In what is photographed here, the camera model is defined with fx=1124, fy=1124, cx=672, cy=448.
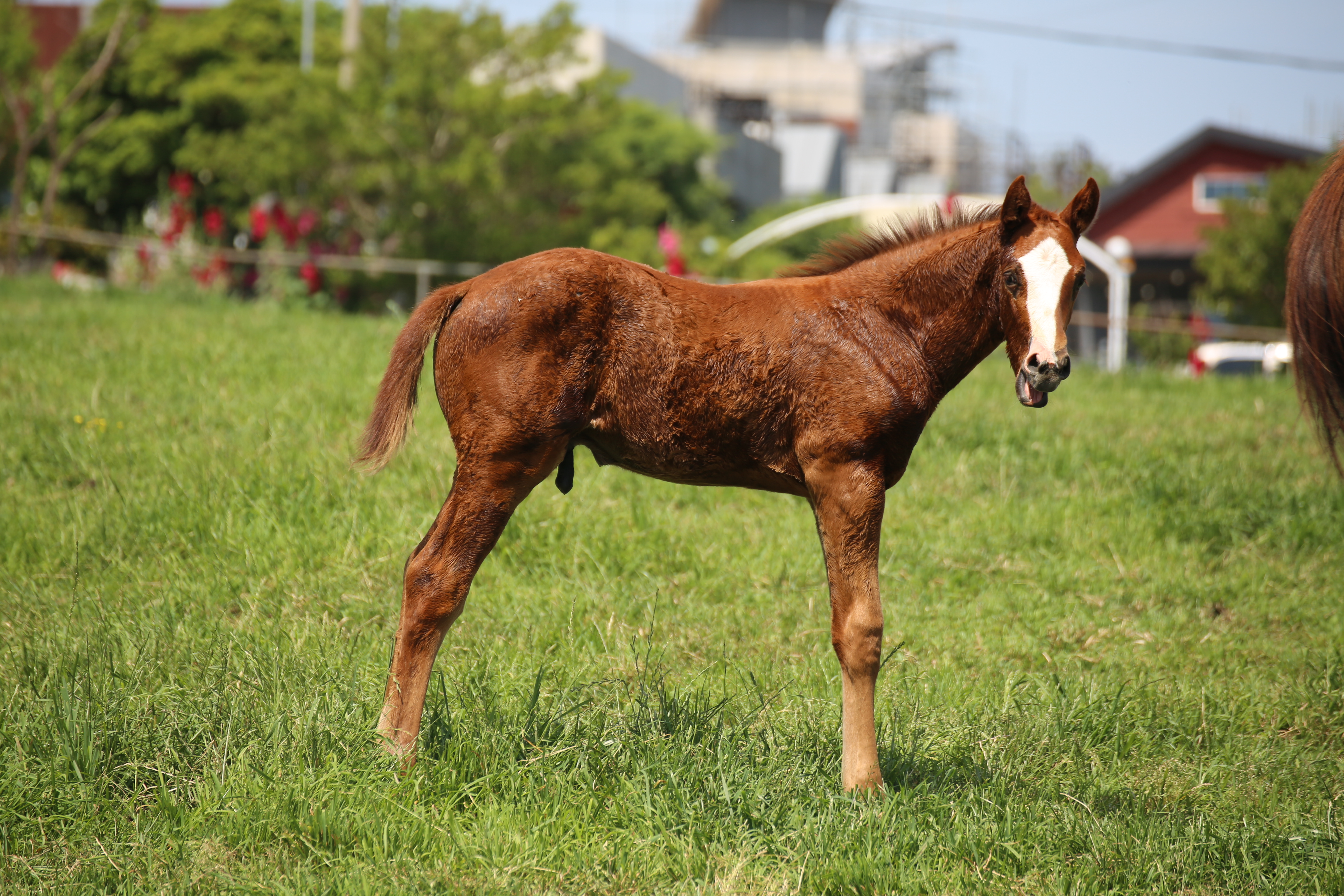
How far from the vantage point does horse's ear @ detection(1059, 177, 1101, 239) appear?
11.4 ft

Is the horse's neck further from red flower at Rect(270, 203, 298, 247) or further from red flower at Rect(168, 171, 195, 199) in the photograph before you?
red flower at Rect(270, 203, 298, 247)

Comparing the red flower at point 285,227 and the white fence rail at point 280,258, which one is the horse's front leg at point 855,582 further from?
the red flower at point 285,227

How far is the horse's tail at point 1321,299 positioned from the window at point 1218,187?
30964mm

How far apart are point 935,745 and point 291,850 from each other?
235 centimetres

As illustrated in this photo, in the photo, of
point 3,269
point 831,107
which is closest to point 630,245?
point 3,269

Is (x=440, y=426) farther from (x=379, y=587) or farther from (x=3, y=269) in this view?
(x=3, y=269)

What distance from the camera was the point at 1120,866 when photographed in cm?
356

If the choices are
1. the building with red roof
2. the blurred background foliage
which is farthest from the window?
the blurred background foliage

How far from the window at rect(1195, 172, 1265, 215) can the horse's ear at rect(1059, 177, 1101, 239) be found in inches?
1276

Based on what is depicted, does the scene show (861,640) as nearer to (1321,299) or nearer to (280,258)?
(1321,299)

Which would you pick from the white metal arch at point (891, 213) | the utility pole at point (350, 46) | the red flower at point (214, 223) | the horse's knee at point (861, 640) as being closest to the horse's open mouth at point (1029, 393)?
the horse's knee at point (861, 640)

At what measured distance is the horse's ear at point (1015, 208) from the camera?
337cm

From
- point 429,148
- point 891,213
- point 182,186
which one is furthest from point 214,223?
point 891,213

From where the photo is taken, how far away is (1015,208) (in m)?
3.45
